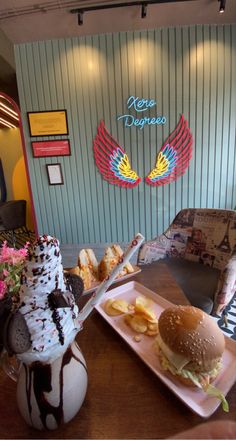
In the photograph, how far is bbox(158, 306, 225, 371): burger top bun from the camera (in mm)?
560

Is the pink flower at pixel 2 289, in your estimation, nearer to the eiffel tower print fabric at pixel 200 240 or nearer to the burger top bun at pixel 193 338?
the burger top bun at pixel 193 338

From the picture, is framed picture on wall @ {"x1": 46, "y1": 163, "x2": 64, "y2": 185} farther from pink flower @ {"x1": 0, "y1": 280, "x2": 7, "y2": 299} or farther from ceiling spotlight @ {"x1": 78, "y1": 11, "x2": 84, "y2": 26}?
pink flower @ {"x1": 0, "y1": 280, "x2": 7, "y2": 299}

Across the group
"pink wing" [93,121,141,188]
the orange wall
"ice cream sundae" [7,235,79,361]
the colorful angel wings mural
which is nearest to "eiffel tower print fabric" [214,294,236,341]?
"ice cream sundae" [7,235,79,361]

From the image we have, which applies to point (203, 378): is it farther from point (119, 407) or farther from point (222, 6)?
point (222, 6)

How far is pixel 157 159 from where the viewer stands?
2.98 meters

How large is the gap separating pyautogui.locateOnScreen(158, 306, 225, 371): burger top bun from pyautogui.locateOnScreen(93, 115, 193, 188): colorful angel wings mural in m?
2.55

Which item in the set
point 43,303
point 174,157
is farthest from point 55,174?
point 43,303

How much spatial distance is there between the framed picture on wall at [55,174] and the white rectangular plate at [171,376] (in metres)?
2.55

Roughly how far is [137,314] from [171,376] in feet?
0.76

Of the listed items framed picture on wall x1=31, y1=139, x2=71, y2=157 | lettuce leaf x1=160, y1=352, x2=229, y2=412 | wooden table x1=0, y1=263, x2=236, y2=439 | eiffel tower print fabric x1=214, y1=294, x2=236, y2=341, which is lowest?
eiffel tower print fabric x1=214, y1=294, x2=236, y2=341

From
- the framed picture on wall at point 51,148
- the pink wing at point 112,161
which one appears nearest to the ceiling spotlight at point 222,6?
the pink wing at point 112,161

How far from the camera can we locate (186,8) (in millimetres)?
2467

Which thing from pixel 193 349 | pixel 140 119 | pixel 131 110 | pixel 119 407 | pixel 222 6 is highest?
pixel 222 6

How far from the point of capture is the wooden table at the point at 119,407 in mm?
486
